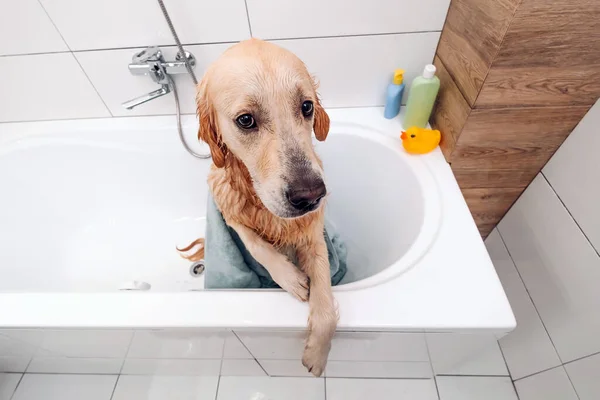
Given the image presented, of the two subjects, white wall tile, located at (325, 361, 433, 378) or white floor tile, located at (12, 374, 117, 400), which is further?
white floor tile, located at (12, 374, 117, 400)

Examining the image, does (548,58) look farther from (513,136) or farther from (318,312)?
(318,312)

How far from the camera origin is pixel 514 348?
4.22 ft

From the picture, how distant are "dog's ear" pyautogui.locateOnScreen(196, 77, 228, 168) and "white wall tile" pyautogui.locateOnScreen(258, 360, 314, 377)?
80cm

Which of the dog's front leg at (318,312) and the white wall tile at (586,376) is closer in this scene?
the dog's front leg at (318,312)

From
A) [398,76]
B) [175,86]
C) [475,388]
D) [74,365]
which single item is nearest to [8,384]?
[74,365]

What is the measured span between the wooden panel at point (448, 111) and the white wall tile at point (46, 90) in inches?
64.1

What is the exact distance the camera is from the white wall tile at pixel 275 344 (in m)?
A: 0.83

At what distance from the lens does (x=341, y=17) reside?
114 centimetres

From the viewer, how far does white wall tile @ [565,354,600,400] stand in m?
0.93

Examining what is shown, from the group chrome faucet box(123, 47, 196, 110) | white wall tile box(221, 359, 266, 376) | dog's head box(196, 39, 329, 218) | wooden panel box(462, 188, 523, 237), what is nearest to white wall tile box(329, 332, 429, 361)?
white wall tile box(221, 359, 266, 376)

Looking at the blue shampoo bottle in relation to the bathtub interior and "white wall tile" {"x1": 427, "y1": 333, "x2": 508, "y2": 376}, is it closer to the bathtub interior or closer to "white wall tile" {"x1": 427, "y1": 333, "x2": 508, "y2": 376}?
the bathtub interior

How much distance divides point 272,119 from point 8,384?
1872 mm

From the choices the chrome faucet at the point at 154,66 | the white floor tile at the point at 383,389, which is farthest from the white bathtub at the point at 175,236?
the white floor tile at the point at 383,389

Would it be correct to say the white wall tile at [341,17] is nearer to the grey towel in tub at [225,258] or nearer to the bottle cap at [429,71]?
the bottle cap at [429,71]
